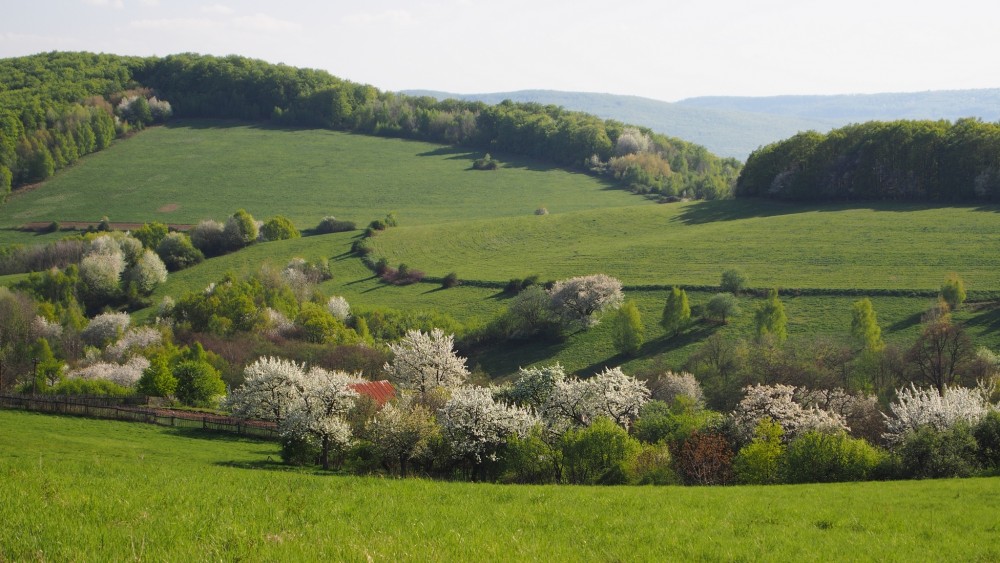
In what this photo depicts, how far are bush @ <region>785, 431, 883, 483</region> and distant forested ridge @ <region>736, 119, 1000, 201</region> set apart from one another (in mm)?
80722

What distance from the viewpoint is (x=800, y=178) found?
115500 mm

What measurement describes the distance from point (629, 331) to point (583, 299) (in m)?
8.94

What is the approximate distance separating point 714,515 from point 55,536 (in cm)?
1508

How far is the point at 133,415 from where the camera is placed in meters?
52.0

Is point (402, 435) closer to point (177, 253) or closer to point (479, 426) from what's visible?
point (479, 426)

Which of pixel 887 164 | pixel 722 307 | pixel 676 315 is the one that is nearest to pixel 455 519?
pixel 676 315

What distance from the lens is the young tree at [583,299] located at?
3300 inches

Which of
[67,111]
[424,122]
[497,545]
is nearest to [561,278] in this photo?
[497,545]

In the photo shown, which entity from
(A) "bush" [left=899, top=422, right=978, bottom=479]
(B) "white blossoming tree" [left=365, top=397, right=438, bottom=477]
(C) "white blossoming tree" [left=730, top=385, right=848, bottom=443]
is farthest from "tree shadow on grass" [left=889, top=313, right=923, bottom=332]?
(B) "white blossoming tree" [left=365, top=397, right=438, bottom=477]

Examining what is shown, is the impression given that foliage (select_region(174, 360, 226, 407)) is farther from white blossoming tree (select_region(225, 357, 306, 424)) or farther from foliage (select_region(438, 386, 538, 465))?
foliage (select_region(438, 386, 538, 465))

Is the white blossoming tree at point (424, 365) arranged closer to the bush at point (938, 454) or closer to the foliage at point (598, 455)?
the foliage at point (598, 455)

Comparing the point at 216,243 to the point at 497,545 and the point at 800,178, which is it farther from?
the point at 497,545

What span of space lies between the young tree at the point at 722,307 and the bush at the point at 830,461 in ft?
148

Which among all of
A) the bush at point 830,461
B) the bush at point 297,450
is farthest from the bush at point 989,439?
the bush at point 297,450
